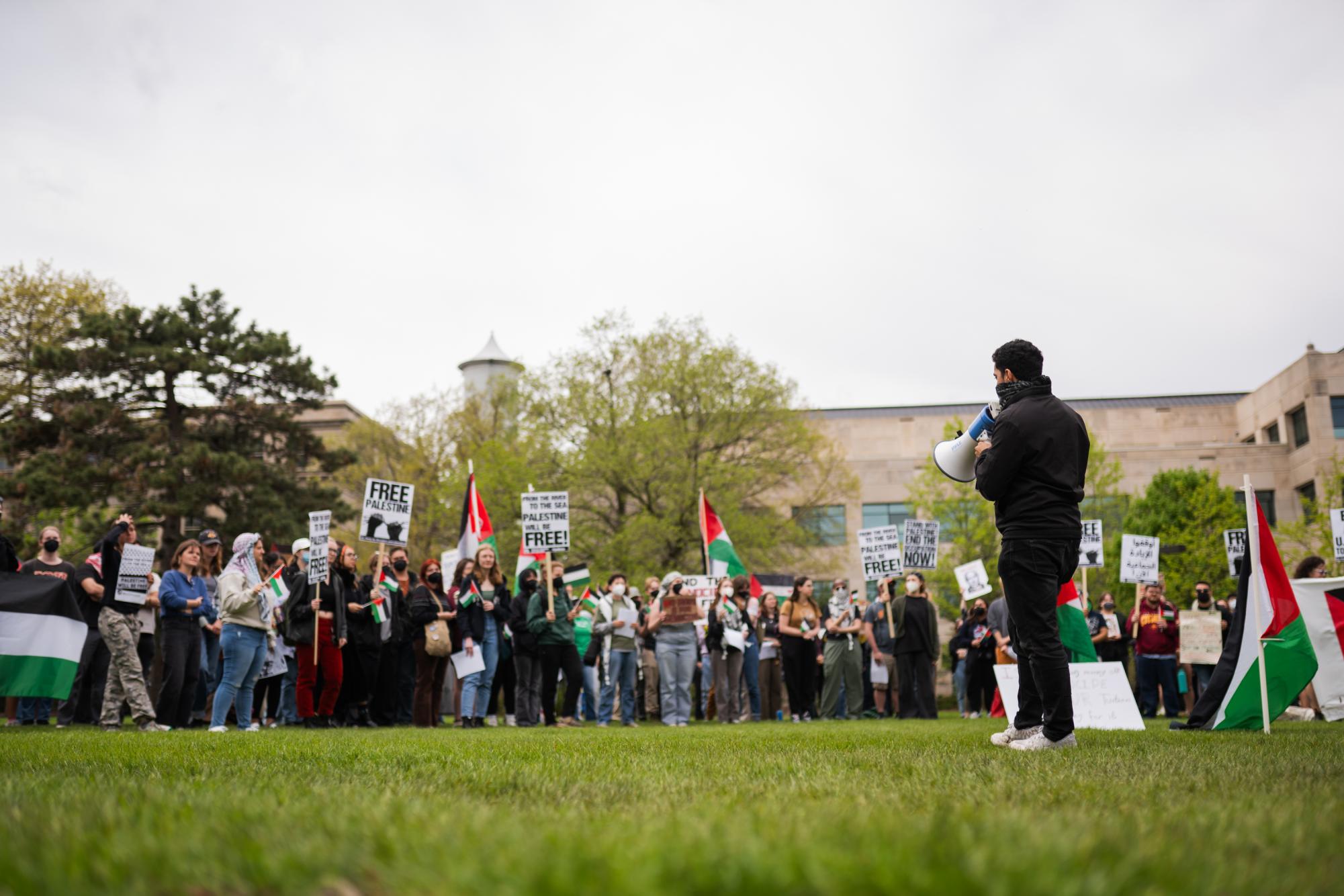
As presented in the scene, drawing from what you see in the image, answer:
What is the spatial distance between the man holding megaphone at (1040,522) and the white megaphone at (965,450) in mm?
253

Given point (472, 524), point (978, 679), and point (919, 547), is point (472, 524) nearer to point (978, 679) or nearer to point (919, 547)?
point (919, 547)

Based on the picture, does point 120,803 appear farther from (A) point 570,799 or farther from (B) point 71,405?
(B) point 71,405

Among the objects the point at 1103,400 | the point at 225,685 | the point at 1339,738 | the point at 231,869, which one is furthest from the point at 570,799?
the point at 1103,400

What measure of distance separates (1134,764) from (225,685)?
33.7ft

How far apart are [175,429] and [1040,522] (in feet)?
119

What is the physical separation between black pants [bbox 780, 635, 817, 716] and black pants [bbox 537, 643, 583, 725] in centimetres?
516

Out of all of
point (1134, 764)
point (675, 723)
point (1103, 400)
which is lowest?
point (675, 723)

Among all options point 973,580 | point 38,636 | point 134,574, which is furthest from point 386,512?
point 973,580

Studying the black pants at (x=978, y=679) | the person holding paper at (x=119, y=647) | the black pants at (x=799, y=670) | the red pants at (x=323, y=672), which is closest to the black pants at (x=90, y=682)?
the person holding paper at (x=119, y=647)

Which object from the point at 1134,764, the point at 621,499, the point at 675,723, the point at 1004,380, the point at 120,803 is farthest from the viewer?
the point at 621,499

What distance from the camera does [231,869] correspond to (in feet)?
7.88

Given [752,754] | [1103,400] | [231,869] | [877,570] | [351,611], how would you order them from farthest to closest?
[1103,400]
[877,570]
[351,611]
[752,754]
[231,869]

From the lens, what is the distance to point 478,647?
52.4ft

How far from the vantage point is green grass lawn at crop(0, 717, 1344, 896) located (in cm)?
220
